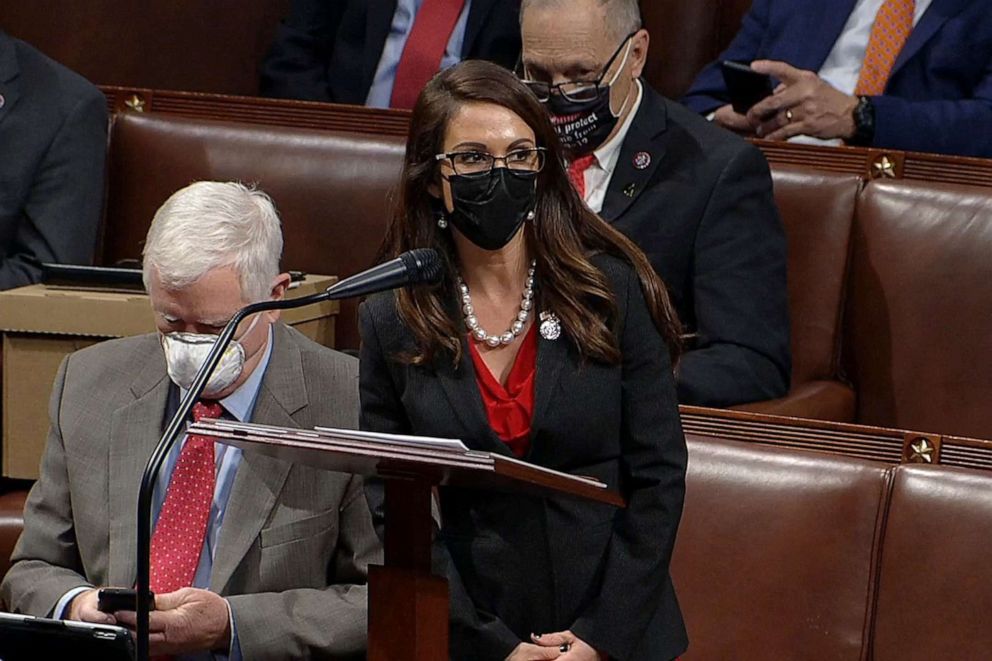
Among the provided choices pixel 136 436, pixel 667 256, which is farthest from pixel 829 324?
pixel 136 436

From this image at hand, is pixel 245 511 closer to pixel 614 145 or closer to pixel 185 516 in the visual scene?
pixel 185 516

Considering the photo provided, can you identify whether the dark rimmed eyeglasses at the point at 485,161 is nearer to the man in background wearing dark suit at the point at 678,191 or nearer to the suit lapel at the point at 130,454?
the suit lapel at the point at 130,454

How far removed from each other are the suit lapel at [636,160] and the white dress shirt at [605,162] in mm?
11

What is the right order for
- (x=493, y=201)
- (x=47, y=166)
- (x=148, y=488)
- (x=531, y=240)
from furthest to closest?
(x=47, y=166) → (x=531, y=240) → (x=493, y=201) → (x=148, y=488)

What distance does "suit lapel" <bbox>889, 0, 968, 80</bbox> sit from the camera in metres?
3.00

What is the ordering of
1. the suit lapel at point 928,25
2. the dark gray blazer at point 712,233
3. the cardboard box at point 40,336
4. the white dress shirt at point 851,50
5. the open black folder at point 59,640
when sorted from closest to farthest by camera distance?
the open black folder at point 59,640, the cardboard box at point 40,336, the dark gray blazer at point 712,233, the suit lapel at point 928,25, the white dress shirt at point 851,50

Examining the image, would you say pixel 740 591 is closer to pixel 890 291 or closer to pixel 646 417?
pixel 646 417

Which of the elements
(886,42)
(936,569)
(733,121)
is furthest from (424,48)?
(936,569)

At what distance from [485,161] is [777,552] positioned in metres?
0.69

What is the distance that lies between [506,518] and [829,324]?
45.4 inches

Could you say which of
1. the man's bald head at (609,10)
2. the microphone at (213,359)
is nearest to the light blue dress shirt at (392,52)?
the man's bald head at (609,10)

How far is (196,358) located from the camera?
1820 millimetres

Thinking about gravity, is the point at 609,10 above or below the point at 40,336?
above

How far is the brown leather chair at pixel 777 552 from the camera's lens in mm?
2008
